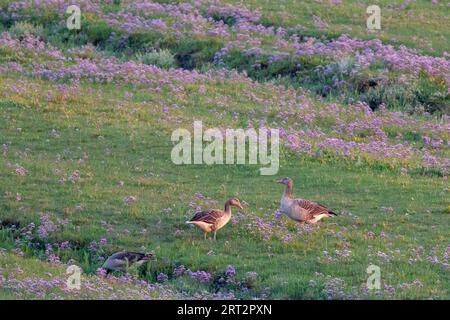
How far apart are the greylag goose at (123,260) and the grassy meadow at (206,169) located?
175mm

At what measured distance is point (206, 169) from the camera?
22375 millimetres

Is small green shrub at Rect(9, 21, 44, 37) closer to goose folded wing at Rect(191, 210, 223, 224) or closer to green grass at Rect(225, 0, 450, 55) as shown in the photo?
green grass at Rect(225, 0, 450, 55)

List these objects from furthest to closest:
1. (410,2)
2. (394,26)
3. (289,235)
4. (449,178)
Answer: (410,2), (394,26), (449,178), (289,235)

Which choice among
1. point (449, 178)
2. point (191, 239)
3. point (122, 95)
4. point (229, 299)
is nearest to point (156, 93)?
point (122, 95)

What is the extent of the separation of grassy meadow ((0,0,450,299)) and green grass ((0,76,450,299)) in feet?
0.15

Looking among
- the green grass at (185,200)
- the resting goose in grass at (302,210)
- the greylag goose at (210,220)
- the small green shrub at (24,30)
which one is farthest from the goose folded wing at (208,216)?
the small green shrub at (24,30)

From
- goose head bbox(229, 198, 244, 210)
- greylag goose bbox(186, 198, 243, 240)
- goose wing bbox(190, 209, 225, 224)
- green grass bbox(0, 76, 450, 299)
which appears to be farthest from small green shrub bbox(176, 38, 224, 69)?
goose wing bbox(190, 209, 225, 224)

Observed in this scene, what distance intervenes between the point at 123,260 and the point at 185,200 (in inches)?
144

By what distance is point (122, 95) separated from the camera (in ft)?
91.5

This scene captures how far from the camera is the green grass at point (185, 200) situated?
16.9 meters

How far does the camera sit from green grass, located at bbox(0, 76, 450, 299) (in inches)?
664

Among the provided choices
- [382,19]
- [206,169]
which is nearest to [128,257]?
[206,169]
